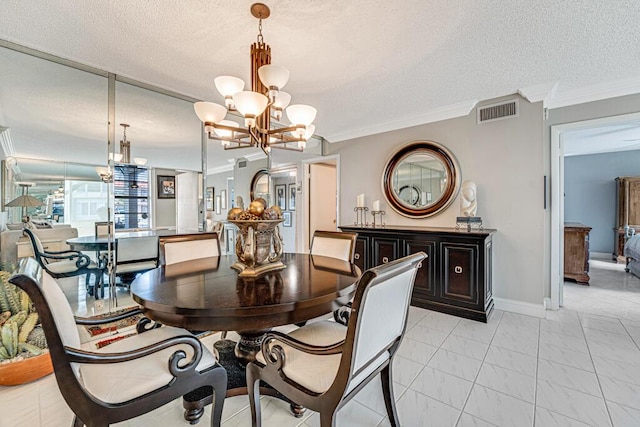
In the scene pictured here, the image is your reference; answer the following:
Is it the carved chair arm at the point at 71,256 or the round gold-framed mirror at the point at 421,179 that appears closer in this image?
the carved chair arm at the point at 71,256

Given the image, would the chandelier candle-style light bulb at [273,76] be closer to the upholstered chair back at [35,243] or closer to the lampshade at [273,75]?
the lampshade at [273,75]

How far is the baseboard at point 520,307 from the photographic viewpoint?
3018 millimetres

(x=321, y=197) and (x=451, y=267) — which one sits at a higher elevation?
(x=321, y=197)

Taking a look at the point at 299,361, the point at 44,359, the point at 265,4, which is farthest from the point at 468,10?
the point at 44,359

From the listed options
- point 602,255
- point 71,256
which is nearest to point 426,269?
point 71,256

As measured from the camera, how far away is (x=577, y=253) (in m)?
4.21

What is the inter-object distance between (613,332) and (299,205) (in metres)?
4.38

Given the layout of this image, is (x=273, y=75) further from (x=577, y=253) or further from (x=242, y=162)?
(x=577, y=253)

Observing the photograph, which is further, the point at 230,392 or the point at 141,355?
the point at 230,392

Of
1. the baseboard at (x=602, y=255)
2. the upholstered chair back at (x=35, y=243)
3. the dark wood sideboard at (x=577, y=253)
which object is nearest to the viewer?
the upholstered chair back at (x=35, y=243)

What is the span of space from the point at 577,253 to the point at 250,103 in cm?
524

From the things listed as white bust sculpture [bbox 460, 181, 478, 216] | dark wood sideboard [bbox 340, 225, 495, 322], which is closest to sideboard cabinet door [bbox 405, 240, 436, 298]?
dark wood sideboard [bbox 340, 225, 495, 322]

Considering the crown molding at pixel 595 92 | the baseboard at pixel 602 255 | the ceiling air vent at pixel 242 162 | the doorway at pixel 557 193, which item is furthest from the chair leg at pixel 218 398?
the baseboard at pixel 602 255

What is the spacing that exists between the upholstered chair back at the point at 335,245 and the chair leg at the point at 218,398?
140cm
